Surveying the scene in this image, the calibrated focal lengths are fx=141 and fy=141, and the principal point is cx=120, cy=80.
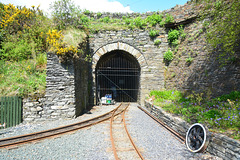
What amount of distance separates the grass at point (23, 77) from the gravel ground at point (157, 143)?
445 centimetres

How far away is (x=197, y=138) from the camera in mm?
3848

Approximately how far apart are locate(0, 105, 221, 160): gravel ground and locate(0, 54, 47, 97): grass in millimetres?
1496

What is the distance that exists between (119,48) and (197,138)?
7549mm

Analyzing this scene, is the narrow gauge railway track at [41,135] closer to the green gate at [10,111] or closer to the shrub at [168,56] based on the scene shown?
the green gate at [10,111]

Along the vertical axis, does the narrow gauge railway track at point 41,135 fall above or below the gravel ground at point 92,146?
above

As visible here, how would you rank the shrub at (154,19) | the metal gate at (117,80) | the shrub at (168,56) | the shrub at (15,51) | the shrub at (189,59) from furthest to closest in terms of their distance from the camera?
the metal gate at (117,80) → the shrub at (154,19) → the shrub at (168,56) → the shrub at (189,59) → the shrub at (15,51)

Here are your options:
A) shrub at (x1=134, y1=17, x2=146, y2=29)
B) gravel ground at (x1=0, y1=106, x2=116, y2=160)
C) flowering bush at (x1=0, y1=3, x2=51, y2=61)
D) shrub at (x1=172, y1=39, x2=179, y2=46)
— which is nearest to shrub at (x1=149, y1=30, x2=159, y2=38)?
shrub at (x1=134, y1=17, x2=146, y2=29)

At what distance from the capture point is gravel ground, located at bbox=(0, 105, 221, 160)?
3.52m

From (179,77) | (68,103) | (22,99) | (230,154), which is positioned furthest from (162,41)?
(22,99)

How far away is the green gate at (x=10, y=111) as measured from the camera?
5.41 metres

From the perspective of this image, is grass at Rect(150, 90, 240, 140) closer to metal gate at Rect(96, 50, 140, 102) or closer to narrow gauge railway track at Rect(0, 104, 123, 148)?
narrow gauge railway track at Rect(0, 104, 123, 148)

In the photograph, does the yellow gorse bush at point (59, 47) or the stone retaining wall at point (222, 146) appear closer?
the stone retaining wall at point (222, 146)

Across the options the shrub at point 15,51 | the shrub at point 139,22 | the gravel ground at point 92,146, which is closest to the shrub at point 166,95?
the gravel ground at point 92,146

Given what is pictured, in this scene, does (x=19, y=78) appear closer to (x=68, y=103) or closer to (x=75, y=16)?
(x=68, y=103)
